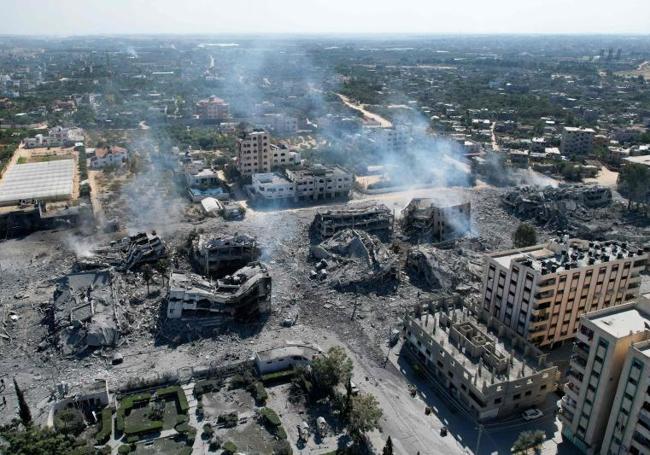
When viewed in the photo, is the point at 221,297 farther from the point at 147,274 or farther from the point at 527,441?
the point at 527,441

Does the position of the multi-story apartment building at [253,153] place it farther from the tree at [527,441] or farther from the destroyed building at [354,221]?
the tree at [527,441]

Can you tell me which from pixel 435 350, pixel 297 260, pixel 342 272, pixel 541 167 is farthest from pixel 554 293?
pixel 541 167

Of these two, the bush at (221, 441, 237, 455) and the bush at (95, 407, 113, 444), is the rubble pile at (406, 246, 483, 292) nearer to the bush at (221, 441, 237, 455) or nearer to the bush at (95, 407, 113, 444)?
the bush at (221, 441, 237, 455)

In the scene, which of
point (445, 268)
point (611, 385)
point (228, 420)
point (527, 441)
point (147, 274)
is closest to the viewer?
point (611, 385)

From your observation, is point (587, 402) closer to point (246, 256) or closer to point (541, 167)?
point (246, 256)

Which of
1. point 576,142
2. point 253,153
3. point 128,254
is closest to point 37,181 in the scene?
point 253,153

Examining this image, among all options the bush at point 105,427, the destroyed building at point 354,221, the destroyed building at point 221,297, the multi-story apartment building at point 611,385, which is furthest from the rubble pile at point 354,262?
the bush at point 105,427

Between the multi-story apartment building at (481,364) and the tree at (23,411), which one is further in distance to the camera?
the multi-story apartment building at (481,364)
